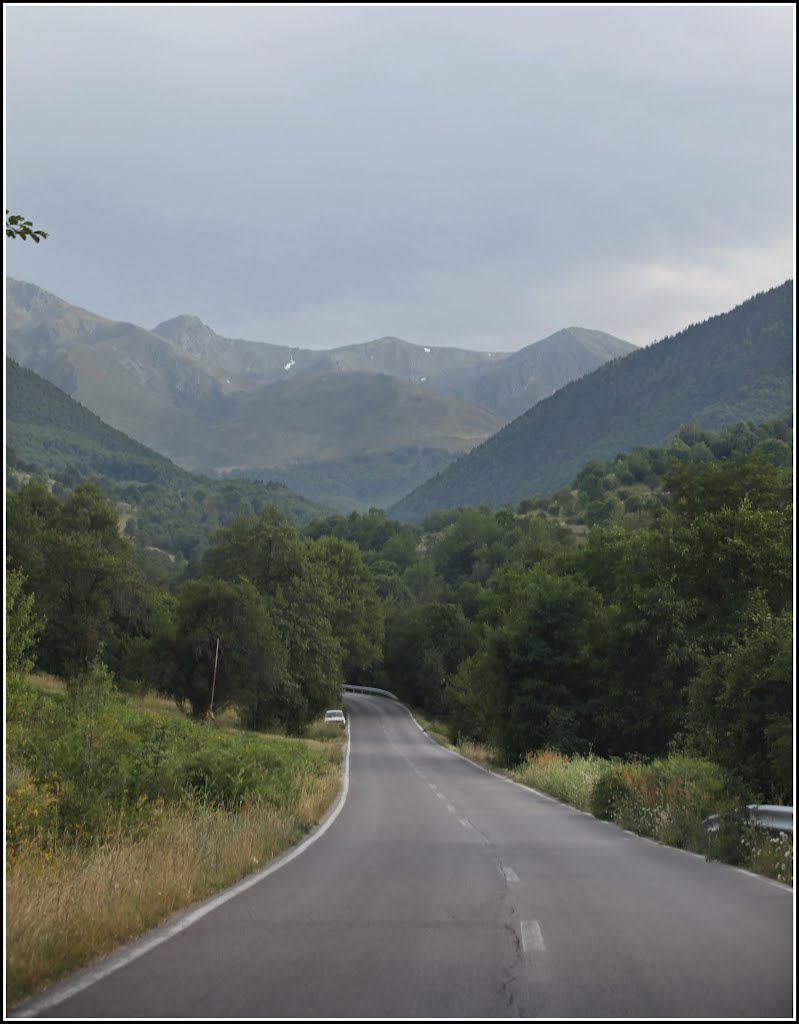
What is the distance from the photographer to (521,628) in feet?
162

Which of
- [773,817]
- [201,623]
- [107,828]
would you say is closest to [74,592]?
[201,623]

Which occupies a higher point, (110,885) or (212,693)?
(110,885)

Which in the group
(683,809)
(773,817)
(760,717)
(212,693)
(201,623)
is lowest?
(212,693)

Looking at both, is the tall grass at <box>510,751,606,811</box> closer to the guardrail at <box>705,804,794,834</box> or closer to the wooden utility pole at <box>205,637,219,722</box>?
the guardrail at <box>705,804,794,834</box>

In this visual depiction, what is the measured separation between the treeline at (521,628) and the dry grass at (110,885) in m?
8.22

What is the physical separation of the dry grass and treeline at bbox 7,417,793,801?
8.22 metres

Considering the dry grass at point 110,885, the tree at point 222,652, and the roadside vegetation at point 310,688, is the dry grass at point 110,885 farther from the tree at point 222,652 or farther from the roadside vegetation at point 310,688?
the tree at point 222,652

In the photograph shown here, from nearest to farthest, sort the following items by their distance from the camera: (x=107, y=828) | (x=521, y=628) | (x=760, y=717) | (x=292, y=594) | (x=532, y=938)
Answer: (x=532, y=938)
(x=107, y=828)
(x=760, y=717)
(x=521, y=628)
(x=292, y=594)

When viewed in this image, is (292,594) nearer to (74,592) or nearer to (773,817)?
(74,592)

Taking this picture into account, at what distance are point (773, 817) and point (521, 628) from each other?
1358 inches

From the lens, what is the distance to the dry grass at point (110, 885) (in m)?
8.17

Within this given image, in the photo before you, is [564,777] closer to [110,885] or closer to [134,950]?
[110,885]

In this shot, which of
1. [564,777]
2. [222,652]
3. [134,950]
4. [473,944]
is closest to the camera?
[134,950]

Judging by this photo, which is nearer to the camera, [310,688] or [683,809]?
[683,809]
